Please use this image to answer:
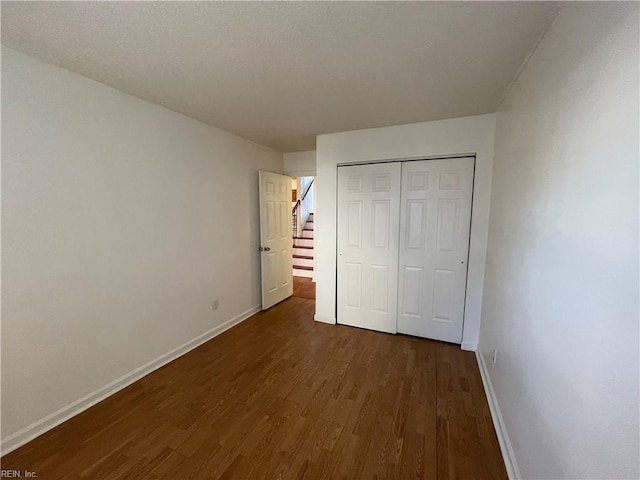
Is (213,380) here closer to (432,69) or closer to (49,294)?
(49,294)

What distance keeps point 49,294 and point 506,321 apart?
300 cm

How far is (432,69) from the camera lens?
173 centimetres

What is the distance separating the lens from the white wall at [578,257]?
0.72 meters

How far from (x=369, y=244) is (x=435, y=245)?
71 centimetres

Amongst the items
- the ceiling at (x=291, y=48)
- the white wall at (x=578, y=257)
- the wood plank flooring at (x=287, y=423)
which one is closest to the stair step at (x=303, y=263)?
the wood plank flooring at (x=287, y=423)

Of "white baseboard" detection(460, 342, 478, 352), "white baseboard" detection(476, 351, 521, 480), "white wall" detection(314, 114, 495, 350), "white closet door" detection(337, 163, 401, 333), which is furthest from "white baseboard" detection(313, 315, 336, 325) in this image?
"white baseboard" detection(476, 351, 521, 480)

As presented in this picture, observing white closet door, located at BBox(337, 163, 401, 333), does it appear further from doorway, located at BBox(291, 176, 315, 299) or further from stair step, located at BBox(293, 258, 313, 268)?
stair step, located at BBox(293, 258, 313, 268)

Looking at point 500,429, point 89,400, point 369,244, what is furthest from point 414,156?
point 89,400

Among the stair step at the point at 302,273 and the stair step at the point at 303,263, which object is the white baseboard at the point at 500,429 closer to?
the stair step at the point at 302,273

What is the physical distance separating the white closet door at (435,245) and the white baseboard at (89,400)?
235 cm

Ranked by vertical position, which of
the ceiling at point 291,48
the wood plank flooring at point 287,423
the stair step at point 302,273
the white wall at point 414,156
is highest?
the ceiling at point 291,48

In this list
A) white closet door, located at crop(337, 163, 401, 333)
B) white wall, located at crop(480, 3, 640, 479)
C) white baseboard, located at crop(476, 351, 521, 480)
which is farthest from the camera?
white closet door, located at crop(337, 163, 401, 333)

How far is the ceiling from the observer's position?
1231 mm

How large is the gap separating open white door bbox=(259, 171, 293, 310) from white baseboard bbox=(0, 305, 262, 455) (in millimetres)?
1081
